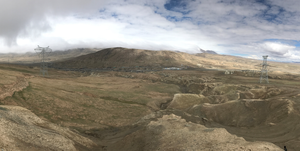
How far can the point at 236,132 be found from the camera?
96.2ft

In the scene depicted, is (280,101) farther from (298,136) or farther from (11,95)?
(11,95)

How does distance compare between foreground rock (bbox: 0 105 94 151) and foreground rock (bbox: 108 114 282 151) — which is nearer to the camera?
foreground rock (bbox: 0 105 94 151)

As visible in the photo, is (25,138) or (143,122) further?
(143,122)

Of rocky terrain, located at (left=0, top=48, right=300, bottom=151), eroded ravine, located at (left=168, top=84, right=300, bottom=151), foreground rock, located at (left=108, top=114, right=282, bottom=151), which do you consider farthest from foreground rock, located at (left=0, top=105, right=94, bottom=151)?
eroded ravine, located at (left=168, top=84, right=300, bottom=151)

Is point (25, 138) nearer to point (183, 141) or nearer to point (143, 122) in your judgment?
point (183, 141)

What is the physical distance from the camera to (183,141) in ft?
61.9

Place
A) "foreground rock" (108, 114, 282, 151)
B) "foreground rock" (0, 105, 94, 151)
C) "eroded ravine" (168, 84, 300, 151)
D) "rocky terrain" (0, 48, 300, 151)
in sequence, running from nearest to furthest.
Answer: "foreground rock" (0, 105, 94, 151)
"foreground rock" (108, 114, 282, 151)
"rocky terrain" (0, 48, 300, 151)
"eroded ravine" (168, 84, 300, 151)

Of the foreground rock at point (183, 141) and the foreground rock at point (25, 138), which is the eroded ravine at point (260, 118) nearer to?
the foreground rock at point (183, 141)

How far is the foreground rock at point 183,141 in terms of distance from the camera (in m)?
15.7

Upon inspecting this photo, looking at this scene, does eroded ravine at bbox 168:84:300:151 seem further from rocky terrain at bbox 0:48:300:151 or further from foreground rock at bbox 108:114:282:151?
foreground rock at bbox 108:114:282:151

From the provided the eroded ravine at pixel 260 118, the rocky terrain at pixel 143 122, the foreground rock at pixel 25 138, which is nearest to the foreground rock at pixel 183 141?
the rocky terrain at pixel 143 122

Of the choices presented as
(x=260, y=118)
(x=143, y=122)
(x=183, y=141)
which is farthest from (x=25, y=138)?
(x=260, y=118)

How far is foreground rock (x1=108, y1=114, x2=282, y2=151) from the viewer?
15.7 meters

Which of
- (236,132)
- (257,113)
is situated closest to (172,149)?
(236,132)
